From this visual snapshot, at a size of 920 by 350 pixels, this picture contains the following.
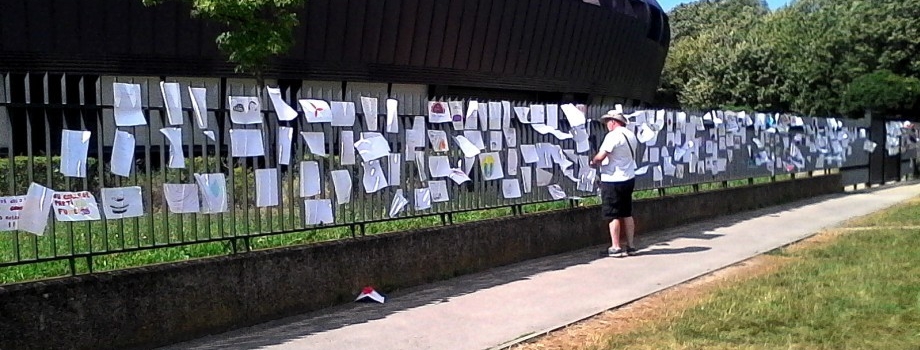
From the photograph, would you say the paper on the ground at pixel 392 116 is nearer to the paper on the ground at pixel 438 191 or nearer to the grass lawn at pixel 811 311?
the paper on the ground at pixel 438 191

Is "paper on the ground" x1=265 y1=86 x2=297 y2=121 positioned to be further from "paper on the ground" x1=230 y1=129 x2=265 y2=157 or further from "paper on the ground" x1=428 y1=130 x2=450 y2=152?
"paper on the ground" x1=428 y1=130 x2=450 y2=152

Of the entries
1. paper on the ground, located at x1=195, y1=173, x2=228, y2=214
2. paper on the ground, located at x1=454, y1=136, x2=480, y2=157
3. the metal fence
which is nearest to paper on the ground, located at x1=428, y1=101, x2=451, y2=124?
the metal fence

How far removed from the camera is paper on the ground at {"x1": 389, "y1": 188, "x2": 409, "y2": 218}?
8.91m

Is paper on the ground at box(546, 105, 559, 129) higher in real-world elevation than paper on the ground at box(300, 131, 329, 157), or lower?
higher

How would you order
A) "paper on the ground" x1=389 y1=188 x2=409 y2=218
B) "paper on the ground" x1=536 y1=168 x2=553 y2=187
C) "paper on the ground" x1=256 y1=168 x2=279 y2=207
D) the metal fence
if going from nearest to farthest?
the metal fence → "paper on the ground" x1=256 y1=168 x2=279 y2=207 → "paper on the ground" x1=389 y1=188 x2=409 y2=218 → "paper on the ground" x1=536 y1=168 x2=553 y2=187

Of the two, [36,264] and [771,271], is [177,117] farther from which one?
[771,271]

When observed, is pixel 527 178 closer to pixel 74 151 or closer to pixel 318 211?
pixel 318 211

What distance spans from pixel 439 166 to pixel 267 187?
7.44ft

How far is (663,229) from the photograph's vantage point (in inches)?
542

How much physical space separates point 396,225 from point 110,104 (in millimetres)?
3243

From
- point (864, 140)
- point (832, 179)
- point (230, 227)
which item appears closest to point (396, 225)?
point (230, 227)

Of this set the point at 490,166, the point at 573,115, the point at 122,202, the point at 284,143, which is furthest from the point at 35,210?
the point at 573,115

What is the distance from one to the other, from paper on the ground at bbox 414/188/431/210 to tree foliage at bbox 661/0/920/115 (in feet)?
119

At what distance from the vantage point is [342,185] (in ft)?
27.2
